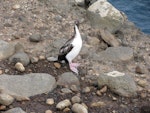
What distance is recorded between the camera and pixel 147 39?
13.6 metres

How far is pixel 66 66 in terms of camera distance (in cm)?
1112

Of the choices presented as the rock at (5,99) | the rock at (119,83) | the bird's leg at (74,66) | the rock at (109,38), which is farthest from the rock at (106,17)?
the rock at (5,99)

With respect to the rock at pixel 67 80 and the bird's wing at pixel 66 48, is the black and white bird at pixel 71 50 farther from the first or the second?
the rock at pixel 67 80

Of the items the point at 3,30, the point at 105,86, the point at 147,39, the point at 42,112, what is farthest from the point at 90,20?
the point at 42,112

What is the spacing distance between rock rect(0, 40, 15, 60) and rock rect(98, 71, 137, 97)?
2.42 m

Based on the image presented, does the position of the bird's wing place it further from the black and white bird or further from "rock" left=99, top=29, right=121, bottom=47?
"rock" left=99, top=29, right=121, bottom=47

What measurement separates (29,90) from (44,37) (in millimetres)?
2720

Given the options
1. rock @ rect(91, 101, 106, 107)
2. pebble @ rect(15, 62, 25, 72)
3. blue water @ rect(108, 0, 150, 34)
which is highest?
pebble @ rect(15, 62, 25, 72)

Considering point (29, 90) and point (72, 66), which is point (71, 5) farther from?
point (29, 90)

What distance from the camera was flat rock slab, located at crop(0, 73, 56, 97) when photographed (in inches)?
380

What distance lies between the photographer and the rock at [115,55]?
11.5 meters

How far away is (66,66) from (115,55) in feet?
4.59

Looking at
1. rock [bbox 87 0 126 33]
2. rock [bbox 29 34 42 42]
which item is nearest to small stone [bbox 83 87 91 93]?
rock [bbox 29 34 42 42]

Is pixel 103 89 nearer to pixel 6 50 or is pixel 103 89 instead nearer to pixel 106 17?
pixel 6 50
